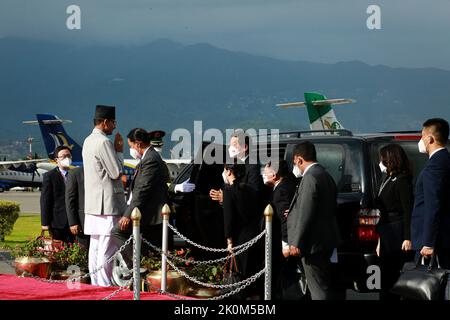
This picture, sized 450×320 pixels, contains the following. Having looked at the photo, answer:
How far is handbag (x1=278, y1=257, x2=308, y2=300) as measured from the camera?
8.75 metres

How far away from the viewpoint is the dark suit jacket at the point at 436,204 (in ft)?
25.4

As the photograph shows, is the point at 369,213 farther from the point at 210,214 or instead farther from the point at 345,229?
the point at 210,214

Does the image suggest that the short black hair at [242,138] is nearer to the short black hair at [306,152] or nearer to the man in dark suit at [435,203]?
the short black hair at [306,152]

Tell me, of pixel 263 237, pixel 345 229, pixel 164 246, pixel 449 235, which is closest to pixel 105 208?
pixel 164 246

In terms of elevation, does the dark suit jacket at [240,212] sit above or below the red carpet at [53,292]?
above

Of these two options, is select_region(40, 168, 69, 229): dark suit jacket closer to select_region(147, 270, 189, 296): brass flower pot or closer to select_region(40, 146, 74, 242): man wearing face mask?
select_region(40, 146, 74, 242): man wearing face mask

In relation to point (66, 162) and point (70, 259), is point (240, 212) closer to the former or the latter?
point (70, 259)

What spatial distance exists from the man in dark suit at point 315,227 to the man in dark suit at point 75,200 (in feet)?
11.6

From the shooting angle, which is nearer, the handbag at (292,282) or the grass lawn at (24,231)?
Result: the handbag at (292,282)

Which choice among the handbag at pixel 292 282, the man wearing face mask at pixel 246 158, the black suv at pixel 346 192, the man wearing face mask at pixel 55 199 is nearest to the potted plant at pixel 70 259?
the man wearing face mask at pixel 55 199

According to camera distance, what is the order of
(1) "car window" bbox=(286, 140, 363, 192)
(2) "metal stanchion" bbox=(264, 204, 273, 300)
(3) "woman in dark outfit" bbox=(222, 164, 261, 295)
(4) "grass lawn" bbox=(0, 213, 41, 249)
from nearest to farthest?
1. (2) "metal stanchion" bbox=(264, 204, 273, 300)
2. (3) "woman in dark outfit" bbox=(222, 164, 261, 295)
3. (1) "car window" bbox=(286, 140, 363, 192)
4. (4) "grass lawn" bbox=(0, 213, 41, 249)

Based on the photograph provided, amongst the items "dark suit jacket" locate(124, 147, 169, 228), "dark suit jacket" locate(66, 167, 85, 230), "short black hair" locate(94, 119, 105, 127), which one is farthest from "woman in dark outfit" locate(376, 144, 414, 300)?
"dark suit jacket" locate(66, 167, 85, 230)

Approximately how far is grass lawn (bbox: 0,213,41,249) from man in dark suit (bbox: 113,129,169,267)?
7.52 m

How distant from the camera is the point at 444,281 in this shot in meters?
7.42
